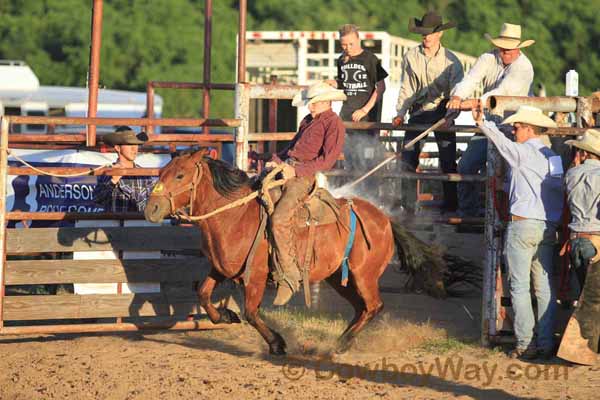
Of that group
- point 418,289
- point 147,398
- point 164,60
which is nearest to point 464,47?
point 164,60

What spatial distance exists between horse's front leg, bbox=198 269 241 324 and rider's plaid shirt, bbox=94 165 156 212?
144 centimetres

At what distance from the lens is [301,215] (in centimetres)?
848

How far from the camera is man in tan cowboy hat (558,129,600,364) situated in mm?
7840

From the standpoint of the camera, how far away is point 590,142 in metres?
7.92

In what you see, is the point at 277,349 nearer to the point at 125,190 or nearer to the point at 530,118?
the point at 125,190

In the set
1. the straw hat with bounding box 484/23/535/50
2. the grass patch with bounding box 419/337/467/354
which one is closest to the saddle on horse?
the grass patch with bounding box 419/337/467/354

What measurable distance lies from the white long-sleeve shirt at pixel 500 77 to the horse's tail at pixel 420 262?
50.7 inches

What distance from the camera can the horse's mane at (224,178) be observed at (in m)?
8.45

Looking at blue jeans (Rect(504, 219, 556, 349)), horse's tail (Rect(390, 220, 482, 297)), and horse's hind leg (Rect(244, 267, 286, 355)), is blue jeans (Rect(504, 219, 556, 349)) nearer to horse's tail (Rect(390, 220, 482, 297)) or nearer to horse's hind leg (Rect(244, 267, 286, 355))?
horse's tail (Rect(390, 220, 482, 297))

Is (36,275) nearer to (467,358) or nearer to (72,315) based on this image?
(72,315)

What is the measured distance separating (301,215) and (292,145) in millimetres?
700

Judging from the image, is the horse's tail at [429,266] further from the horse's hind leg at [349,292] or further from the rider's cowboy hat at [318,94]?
the rider's cowboy hat at [318,94]

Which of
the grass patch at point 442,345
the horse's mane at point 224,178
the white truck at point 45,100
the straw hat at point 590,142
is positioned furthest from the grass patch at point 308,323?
the white truck at point 45,100

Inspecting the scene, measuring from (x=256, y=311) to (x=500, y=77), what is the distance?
3.07 m
